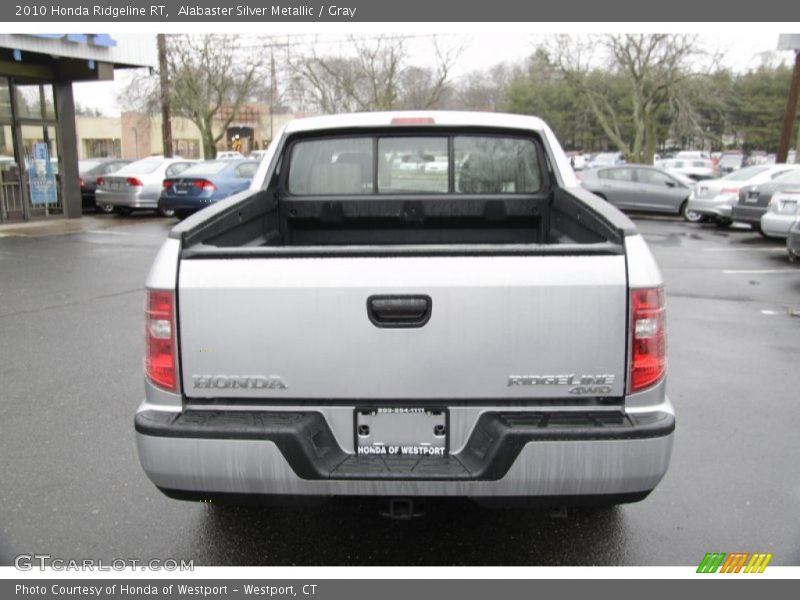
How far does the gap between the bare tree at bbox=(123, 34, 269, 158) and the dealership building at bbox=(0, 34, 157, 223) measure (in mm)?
16214

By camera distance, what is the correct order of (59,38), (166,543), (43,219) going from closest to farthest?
(166,543), (59,38), (43,219)

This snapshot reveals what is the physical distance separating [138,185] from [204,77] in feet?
65.0

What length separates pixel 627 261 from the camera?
2.49 meters

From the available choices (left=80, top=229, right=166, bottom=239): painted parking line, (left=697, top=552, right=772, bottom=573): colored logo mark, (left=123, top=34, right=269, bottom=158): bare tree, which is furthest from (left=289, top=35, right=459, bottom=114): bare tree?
(left=697, top=552, right=772, bottom=573): colored logo mark

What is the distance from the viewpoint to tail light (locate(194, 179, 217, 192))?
619 inches

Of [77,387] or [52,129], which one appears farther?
[52,129]

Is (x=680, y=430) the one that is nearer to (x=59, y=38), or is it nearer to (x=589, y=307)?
(x=589, y=307)

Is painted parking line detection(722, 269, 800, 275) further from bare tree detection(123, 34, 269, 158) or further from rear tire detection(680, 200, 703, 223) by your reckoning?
bare tree detection(123, 34, 269, 158)

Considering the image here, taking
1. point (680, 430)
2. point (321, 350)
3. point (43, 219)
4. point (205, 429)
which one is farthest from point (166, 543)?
point (43, 219)

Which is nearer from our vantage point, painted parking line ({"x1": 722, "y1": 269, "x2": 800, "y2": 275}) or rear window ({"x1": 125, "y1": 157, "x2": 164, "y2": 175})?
painted parking line ({"x1": 722, "y1": 269, "x2": 800, "y2": 275})

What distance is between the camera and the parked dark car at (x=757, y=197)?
13190mm

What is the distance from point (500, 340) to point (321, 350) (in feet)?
2.16

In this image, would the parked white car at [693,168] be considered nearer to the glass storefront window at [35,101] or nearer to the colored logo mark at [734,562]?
the glass storefront window at [35,101]

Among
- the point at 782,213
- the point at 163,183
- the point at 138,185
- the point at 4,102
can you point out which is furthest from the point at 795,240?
the point at 4,102
